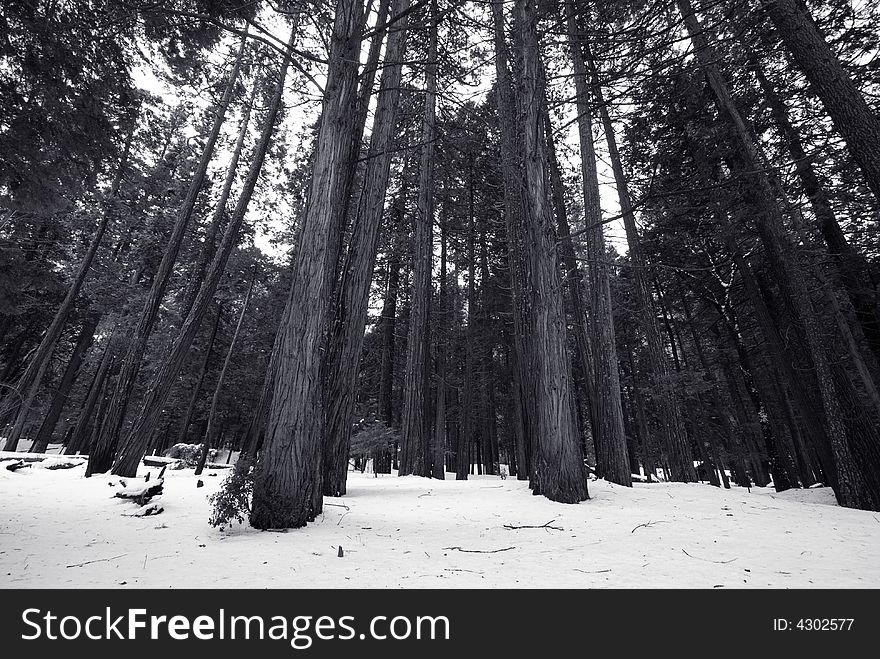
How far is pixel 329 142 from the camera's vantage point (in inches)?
174

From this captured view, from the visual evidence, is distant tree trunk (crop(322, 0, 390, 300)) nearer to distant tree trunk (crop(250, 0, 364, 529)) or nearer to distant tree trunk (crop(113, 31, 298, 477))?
distant tree trunk (crop(250, 0, 364, 529))

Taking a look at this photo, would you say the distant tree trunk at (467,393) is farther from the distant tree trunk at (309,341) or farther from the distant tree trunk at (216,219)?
the distant tree trunk at (309,341)

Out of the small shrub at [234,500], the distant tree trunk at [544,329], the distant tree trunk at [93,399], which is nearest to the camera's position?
the small shrub at [234,500]

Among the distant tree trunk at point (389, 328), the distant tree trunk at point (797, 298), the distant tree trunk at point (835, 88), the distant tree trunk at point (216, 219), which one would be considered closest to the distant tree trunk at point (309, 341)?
the distant tree trunk at point (797, 298)

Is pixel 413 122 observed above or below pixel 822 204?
above

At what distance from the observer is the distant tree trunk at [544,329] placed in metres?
5.45

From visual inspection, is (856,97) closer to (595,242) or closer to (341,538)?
(595,242)

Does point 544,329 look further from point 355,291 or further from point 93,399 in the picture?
point 93,399

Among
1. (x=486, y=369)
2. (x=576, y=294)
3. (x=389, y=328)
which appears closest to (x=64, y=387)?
(x=389, y=328)

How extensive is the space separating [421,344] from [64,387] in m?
18.5

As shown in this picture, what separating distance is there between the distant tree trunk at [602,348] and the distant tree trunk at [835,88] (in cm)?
305

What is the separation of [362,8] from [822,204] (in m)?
9.68

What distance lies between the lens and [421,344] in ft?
34.0
